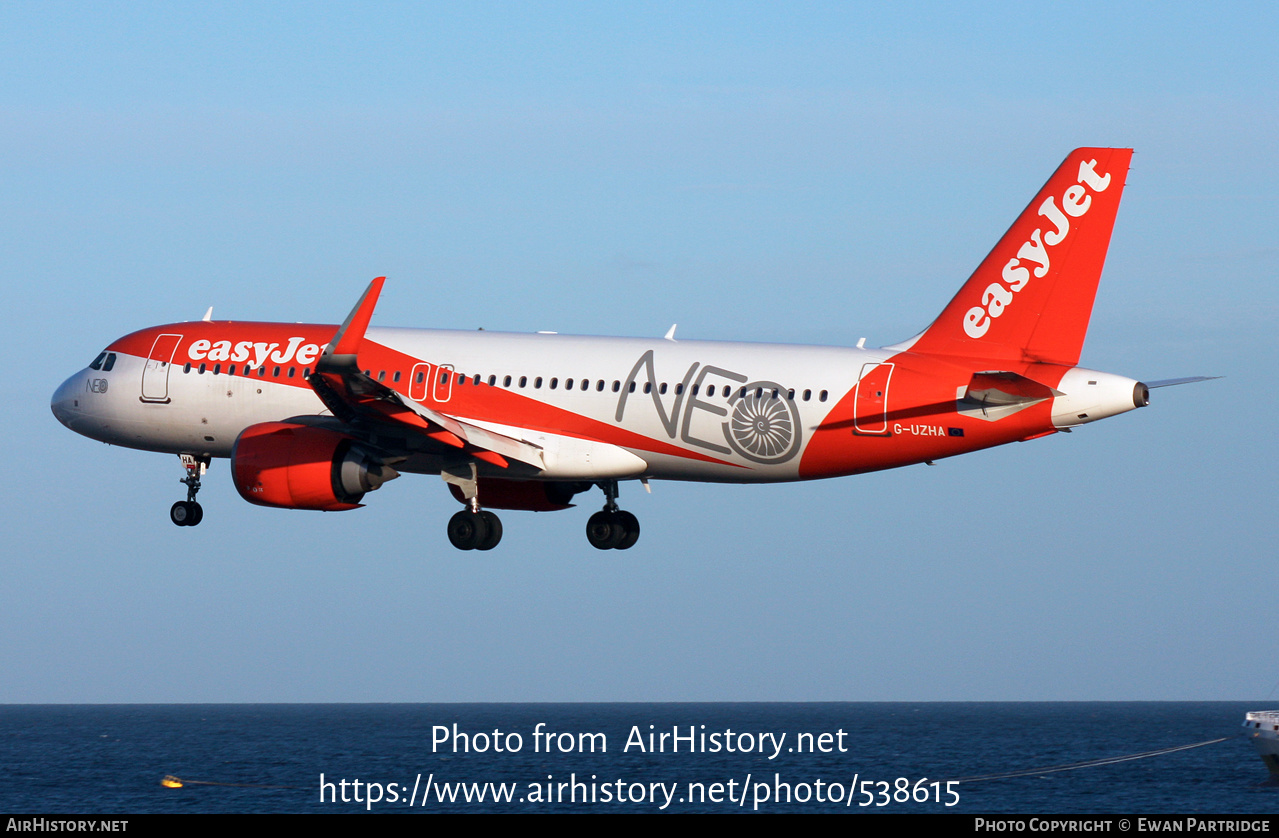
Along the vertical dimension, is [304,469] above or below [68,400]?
below

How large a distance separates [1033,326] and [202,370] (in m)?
21.1

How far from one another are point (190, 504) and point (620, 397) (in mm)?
13585

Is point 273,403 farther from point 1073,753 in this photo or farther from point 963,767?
point 1073,753

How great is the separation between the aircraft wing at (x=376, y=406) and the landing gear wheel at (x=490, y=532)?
1877 mm

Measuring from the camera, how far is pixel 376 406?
37.2 metres

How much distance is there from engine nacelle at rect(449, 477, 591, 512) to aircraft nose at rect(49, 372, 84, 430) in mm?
11621

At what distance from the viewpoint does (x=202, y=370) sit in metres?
43.2

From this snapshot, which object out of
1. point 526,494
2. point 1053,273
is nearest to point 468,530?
point 526,494

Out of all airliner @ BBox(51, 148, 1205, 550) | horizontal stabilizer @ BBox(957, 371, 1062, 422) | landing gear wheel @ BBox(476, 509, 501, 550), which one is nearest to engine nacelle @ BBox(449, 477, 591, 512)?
airliner @ BBox(51, 148, 1205, 550)

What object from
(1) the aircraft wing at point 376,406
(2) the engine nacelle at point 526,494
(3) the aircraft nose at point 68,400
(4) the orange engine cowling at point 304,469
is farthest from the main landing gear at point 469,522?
(3) the aircraft nose at point 68,400

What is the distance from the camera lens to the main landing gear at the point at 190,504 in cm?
4538

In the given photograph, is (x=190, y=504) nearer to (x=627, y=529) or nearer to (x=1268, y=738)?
(x=627, y=529)

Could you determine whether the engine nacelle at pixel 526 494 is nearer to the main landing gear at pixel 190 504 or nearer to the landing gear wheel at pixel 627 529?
the landing gear wheel at pixel 627 529
